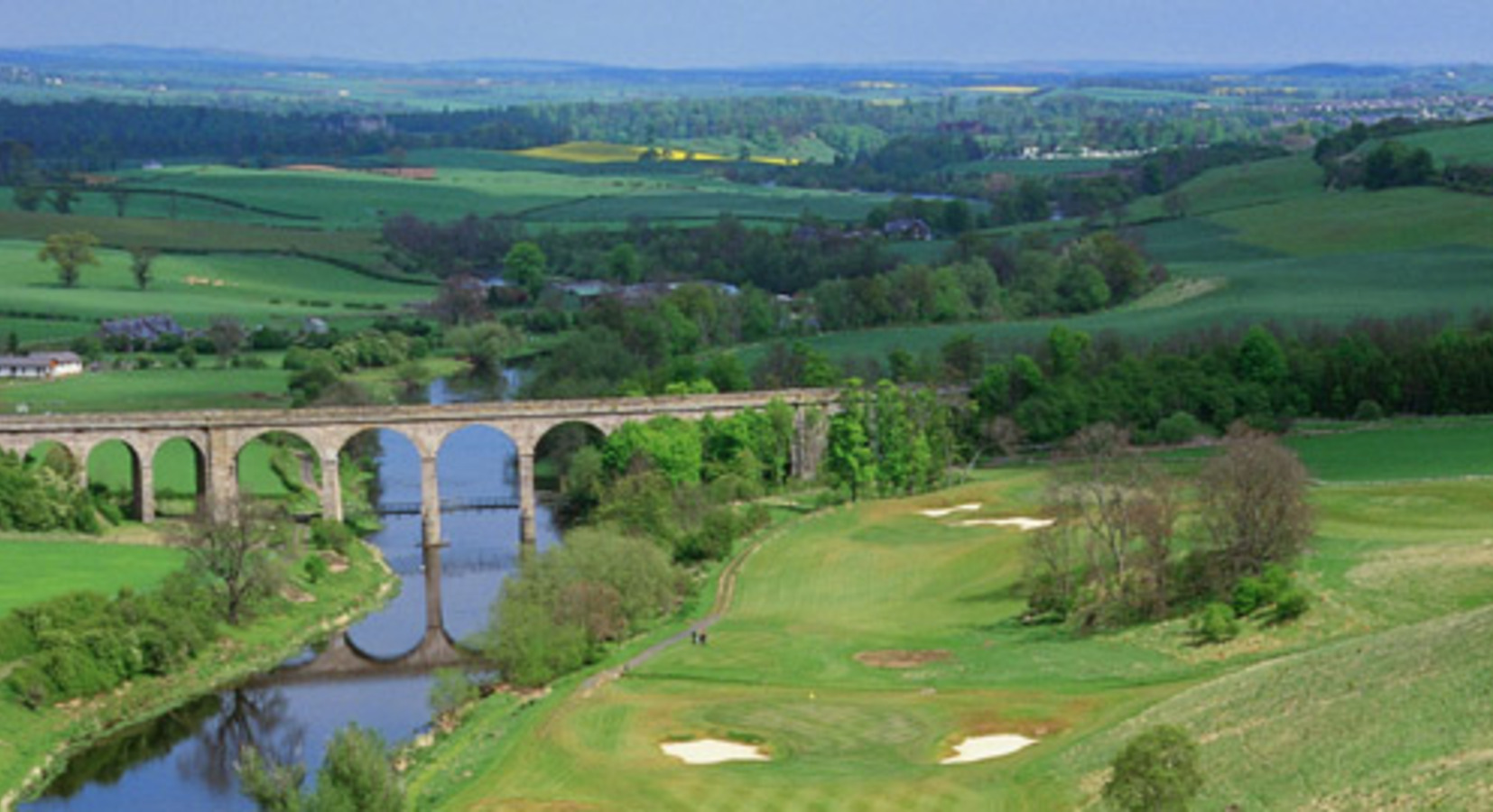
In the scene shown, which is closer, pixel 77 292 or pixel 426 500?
pixel 426 500

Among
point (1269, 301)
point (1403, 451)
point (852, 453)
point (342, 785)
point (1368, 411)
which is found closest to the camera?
point (342, 785)

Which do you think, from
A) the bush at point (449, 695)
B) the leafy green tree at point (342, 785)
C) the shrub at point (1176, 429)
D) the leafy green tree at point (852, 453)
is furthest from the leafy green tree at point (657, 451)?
the leafy green tree at point (342, 785)

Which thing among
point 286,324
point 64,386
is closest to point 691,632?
point 64,386

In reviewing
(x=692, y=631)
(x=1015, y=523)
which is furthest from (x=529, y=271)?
(x=692, y=631)

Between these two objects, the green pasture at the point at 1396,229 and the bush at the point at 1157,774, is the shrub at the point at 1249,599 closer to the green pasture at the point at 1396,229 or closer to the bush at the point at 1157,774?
the bush at the point at 1157,774

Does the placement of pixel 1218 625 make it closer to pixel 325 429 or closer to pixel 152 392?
Answer: pixel 325 429

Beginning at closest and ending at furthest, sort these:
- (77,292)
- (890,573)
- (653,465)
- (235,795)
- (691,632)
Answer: (235,795) < (691,632) < (890,573) < (653,465) < (77,292)

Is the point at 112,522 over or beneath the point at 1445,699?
beneath

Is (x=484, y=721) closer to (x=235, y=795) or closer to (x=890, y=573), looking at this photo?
(x=235, y=795)
